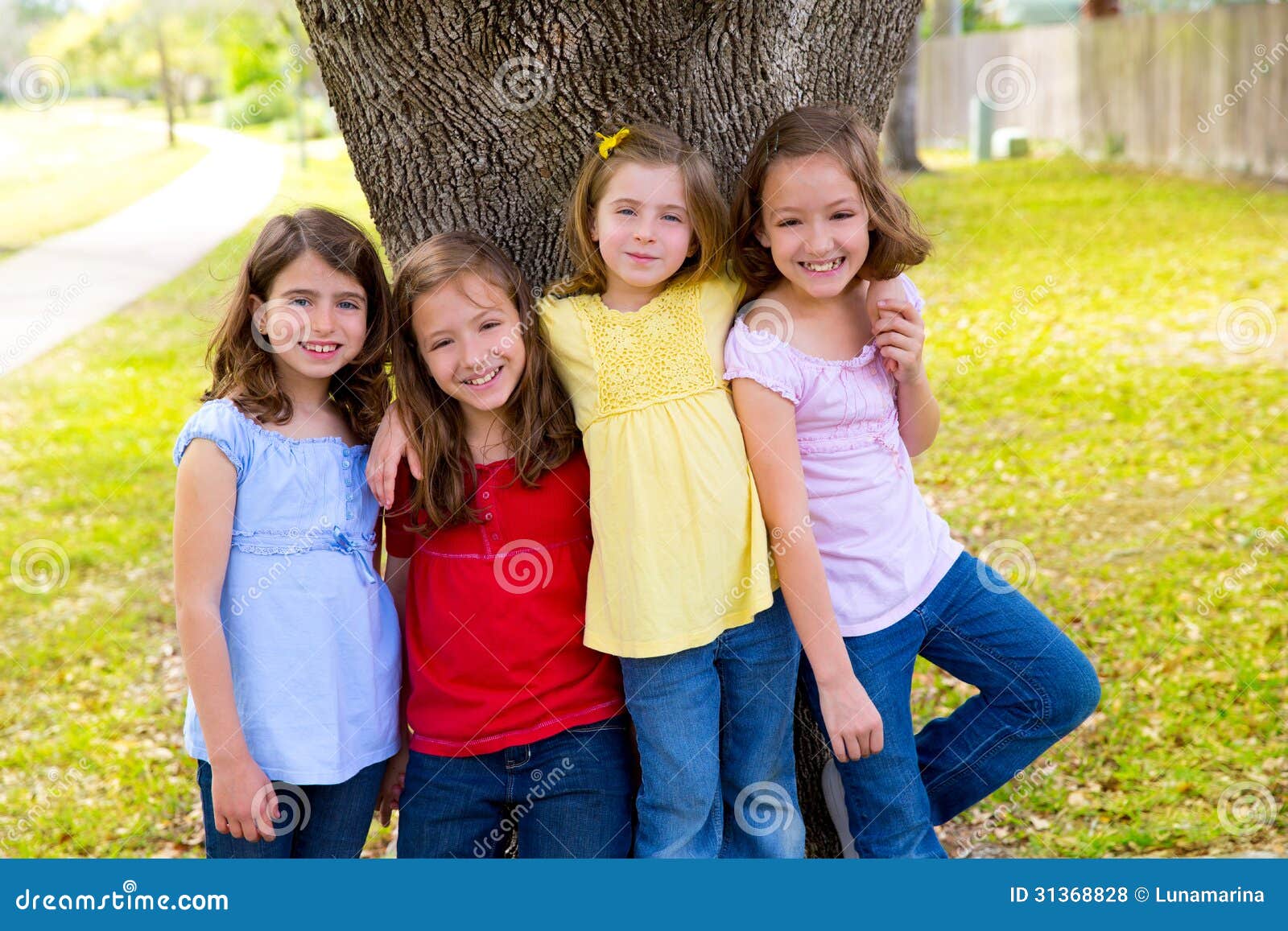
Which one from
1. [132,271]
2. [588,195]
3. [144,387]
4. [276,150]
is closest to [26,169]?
[276,150]

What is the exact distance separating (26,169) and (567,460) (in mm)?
19394

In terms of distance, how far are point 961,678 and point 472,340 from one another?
1.31 metres

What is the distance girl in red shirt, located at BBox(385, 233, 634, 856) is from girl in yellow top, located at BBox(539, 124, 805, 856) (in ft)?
0.26

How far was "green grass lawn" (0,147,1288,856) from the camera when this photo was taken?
3566mm

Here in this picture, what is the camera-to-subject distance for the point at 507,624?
7.64ft

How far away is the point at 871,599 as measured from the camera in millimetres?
2420

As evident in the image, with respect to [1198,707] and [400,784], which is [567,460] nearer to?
[400,784]
